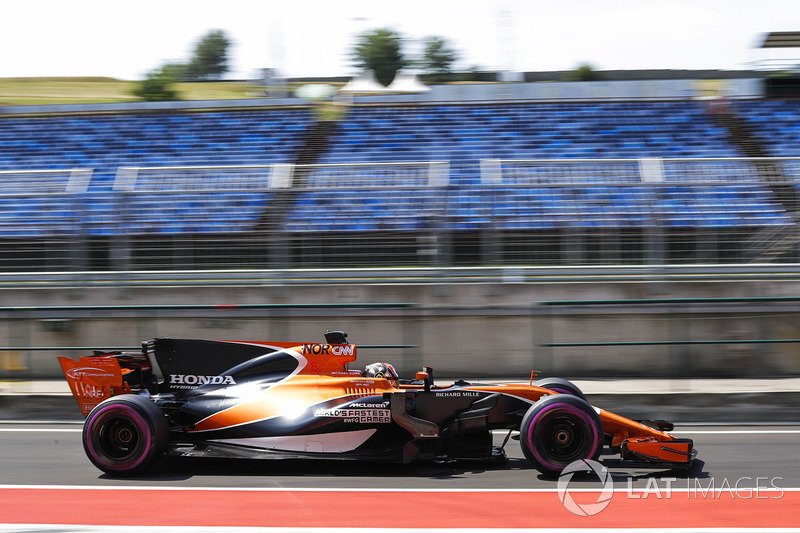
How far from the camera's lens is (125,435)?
244 inches

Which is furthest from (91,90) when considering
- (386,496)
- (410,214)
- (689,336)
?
(386,496)

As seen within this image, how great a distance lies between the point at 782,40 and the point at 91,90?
128 ft

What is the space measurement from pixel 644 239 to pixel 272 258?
492cm

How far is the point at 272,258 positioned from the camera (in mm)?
10906

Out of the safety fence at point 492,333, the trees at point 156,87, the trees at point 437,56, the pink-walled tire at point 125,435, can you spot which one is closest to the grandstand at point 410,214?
the safety fence at point 492,333

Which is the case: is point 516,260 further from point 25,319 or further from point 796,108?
point 796,108

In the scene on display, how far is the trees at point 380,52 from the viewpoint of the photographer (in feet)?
149

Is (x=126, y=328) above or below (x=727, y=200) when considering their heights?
below

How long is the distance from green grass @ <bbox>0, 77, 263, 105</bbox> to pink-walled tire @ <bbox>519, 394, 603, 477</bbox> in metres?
39.3

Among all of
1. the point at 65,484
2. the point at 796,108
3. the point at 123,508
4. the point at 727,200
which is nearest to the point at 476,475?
the point at 123,508

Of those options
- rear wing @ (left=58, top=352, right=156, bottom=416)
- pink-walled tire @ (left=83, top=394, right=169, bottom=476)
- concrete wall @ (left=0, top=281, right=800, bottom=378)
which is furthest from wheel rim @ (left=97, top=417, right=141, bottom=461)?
concrete wall @ (left=0, top=281, right=800, bottom=378)

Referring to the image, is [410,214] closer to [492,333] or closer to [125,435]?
[492,333]

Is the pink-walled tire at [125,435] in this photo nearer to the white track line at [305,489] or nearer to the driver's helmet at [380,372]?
the white track line at [305,489]

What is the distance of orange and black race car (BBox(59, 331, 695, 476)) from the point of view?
5891 mm
